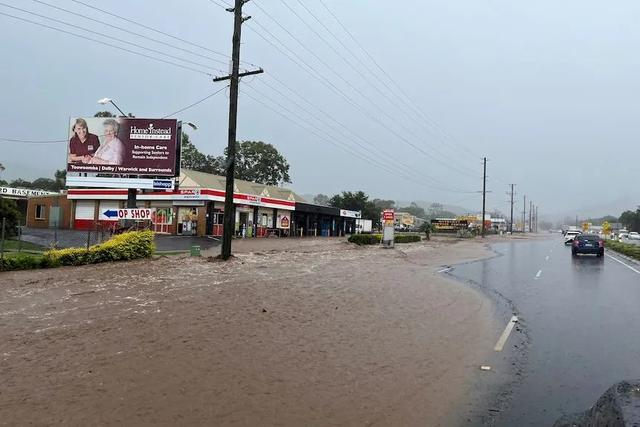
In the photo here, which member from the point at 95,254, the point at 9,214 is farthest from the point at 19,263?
the point at 9,214

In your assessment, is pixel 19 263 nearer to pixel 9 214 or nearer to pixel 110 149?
pixel 110 149

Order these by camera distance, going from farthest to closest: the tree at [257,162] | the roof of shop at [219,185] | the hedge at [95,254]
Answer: the tree at [257,162] < the roof of shop at [219,185] < the hedge at [95,254]

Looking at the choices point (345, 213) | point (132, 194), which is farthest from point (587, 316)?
point (345, 213)

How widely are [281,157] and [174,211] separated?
151 feet

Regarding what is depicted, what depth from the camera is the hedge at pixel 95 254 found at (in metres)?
17.5

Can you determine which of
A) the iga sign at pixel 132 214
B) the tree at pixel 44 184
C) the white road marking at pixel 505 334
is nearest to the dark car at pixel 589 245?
the white road marking at pixel 505 334

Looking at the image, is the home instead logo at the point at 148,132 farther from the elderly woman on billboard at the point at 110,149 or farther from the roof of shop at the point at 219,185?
the roof of shop at the point at 219,185

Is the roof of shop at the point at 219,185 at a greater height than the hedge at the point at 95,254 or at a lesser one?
greater

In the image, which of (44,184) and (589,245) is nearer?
(589,245)

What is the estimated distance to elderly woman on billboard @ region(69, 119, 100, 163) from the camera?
95.2 ft

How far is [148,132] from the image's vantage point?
93.6 ft

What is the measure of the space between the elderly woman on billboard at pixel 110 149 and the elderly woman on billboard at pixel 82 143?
13.1 inches

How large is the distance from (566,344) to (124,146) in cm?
2542

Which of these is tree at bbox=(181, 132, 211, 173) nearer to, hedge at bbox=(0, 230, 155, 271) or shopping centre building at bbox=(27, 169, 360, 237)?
shopping centre building at bbox=(27, 169, 360, 237)
